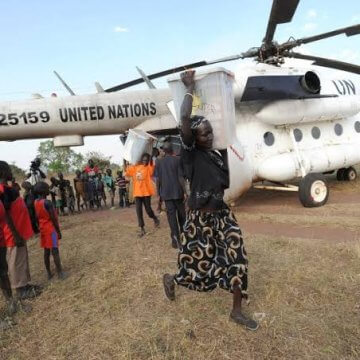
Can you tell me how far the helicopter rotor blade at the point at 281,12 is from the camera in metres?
7.07

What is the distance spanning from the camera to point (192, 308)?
3830 mm

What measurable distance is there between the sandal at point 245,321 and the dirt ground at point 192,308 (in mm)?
64

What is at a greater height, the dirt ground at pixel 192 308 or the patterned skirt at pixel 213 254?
the patterned skirt at pixel 213 254

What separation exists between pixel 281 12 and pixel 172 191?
4.08m

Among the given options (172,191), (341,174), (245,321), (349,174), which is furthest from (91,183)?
(245,321)

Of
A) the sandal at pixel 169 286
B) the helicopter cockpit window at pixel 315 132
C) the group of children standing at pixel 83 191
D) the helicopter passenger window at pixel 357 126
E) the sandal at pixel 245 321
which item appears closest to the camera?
the sandal at pixel 245 321

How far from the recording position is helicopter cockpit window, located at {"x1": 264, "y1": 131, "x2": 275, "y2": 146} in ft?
31.3

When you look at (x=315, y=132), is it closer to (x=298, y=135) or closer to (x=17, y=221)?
(x=298, y=135)

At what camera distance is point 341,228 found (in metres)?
6.57

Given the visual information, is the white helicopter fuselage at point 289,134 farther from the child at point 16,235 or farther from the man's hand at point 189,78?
the man's hand at point 189,78

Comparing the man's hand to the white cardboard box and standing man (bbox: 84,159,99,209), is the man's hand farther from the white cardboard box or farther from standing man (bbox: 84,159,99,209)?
standing man (bbox: 84,159,99,209)

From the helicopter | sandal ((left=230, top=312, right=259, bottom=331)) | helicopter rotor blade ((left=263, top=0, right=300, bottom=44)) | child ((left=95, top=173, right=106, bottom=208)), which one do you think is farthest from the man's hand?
child ((left=95, top=173, right=106, bottom=208))

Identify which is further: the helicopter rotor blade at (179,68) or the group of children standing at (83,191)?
the group of children standing at (83,191)

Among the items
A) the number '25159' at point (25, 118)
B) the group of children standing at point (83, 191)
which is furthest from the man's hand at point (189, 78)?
the group of children standing at point (83, 191)
